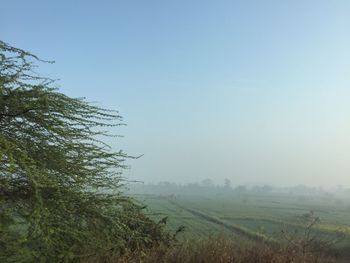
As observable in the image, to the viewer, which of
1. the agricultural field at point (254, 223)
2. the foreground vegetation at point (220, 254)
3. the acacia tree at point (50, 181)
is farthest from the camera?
the agricultural field at point (254, 223)

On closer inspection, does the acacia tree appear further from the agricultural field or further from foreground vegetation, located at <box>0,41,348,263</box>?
the agricultural field

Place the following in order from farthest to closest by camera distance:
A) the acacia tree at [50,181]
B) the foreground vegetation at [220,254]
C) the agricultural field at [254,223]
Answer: the agricultural field at [254,223], the foreground vegetation at [220,254], the acacia tree at [50,181]

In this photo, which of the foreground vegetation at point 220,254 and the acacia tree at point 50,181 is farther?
the foreground vegetation at point 220,254

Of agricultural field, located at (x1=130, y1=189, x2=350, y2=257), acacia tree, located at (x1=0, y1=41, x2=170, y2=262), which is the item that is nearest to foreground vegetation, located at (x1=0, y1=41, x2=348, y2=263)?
acacia tree, located at (x1=0, y1=41, x2=170, y2=262)

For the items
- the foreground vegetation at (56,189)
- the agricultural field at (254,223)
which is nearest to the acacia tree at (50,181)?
the foreground vegetation at (56,189)

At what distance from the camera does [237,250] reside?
38.4ft

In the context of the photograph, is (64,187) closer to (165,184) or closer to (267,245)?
(267,245)

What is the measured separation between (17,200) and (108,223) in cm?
189

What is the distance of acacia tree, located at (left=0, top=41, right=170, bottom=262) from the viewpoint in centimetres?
824

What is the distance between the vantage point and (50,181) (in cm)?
817

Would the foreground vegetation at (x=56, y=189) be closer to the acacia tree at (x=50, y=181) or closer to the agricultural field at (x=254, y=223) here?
the acacia tree at (x=50, y=181)

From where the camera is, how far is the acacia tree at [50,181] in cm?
824

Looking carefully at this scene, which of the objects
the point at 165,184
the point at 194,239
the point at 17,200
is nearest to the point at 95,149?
the point at 17,200

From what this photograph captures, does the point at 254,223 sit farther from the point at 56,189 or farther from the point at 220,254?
the point at 56,189
